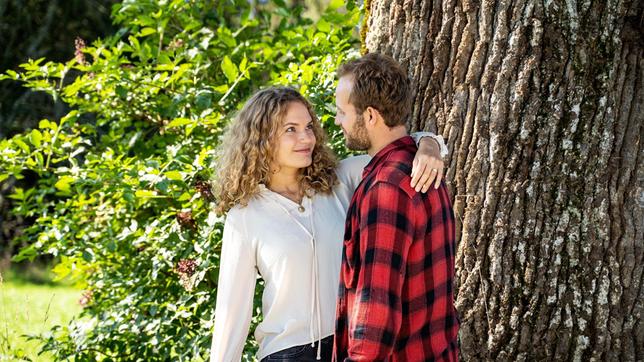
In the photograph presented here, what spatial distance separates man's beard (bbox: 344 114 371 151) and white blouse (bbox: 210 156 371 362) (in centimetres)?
29

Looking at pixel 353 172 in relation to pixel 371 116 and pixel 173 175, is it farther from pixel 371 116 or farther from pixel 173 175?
pixel 173 175

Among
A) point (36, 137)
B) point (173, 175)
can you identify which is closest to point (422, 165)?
point (173, 175)

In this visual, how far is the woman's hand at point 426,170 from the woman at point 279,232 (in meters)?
0.39

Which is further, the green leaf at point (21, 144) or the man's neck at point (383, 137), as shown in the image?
the green leaf at point (21, 144)

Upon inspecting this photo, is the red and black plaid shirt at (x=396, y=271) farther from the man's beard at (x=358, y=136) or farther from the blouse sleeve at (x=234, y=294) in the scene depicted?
the blouse sleeve at (x=234, y=294)

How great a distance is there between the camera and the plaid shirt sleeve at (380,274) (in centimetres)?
188

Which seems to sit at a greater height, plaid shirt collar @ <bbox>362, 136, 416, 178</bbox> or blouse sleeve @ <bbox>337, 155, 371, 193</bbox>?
plaid shirt collar @ <bbox>362, 136, 416, 178</bbox>

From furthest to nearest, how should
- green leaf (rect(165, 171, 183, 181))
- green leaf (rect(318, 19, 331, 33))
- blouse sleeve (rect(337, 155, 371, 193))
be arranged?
green leaf (rect(318, 19, 331, 33))
green leaf (rect(165, 171, 183, 181))
blouse sleeve (rect(337, 155, 371, 193))

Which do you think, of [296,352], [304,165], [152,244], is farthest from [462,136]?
[152,244]

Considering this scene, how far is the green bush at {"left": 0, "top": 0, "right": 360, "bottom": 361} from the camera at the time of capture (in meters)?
3.19

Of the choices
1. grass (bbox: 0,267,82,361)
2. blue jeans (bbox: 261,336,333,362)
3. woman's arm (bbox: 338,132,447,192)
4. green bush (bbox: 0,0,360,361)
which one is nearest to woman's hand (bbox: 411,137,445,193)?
woman's arm (bbox: 338,132,447,192)

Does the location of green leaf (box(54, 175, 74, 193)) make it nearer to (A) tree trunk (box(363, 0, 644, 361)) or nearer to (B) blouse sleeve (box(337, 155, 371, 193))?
(B) blouse sleeve (box(337, 155, 371, 193))

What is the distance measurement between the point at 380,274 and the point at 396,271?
41mm

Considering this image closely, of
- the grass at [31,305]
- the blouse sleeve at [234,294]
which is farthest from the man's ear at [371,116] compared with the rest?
the grass at [31,305]
